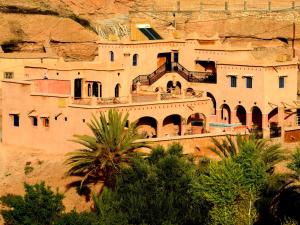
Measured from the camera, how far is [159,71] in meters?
69.4

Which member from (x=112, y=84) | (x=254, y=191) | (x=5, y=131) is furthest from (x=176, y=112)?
(x=254, y=191)

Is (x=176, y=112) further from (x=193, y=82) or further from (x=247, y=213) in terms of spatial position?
(x=247, y=213)

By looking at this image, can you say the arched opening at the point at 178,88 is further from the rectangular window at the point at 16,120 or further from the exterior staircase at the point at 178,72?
the rectangular window at the point at 16,120

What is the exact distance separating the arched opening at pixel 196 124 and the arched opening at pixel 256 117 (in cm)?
255

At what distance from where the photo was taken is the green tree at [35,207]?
2202 inches

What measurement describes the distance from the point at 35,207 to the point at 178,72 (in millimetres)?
15444

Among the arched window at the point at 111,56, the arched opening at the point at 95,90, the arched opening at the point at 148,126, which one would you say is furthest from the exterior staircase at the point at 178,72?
the arched opening at the point at 148,126

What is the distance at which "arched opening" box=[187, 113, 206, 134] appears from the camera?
6556 centimetres

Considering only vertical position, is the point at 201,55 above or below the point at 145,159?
above

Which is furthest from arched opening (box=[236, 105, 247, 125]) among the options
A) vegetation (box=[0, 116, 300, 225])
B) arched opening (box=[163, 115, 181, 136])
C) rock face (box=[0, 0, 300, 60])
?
rock face (box=[0, 0, 300, 60])

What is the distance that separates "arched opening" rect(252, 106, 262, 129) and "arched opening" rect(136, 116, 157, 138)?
5.07 metres

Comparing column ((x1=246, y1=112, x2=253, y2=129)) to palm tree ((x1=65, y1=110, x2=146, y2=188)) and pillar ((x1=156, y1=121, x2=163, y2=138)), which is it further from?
palm tree ((x1=65, y1=110, x2=146, y2=188))

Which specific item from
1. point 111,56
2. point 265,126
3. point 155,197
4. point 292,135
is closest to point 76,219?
point 155,197

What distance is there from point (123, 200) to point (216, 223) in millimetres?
5117
